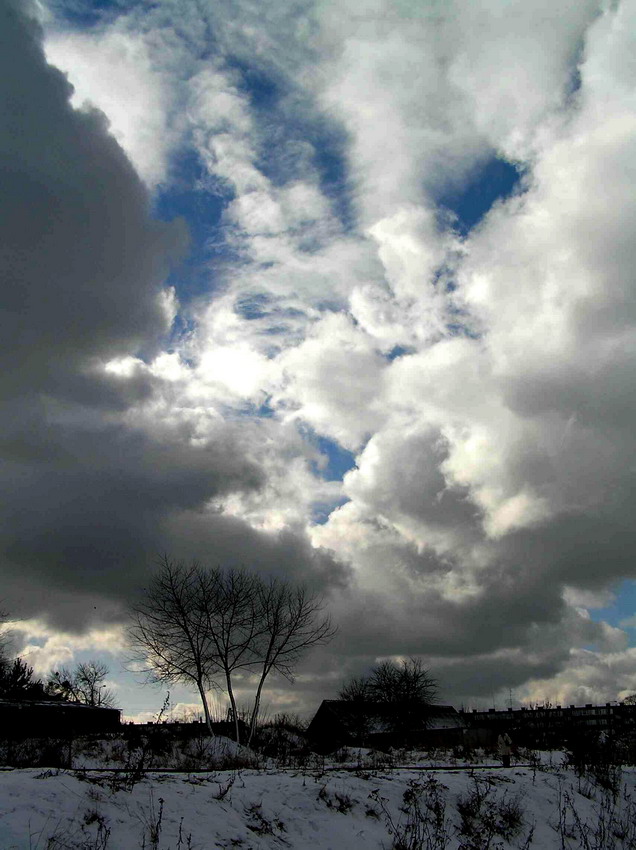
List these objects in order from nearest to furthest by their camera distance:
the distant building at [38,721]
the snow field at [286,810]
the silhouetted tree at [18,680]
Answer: the snow field at [286,810] < the distant building at [38,721] < the silhouetted tree at [18,680]

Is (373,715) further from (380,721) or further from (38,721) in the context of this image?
(38,721)

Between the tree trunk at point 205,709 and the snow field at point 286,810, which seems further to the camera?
the tree trunk at point 205,709

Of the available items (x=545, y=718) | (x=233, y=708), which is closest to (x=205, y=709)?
(x=233, y=708)

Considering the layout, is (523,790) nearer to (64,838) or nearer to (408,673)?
(64,838)

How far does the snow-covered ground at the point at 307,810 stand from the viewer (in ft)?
29.8

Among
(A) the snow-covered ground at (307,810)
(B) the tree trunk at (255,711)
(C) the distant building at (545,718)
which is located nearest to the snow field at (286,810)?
(A) the snow-covered ground at (307,810)

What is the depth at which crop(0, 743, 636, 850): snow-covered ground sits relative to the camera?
358 inches

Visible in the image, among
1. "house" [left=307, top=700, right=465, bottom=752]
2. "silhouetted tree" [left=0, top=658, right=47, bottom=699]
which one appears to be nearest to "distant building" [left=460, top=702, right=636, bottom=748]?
"house" [left=307, top=700, right=465, bottom=752]

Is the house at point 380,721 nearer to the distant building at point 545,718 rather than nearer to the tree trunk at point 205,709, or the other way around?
the distant building at point 545,718

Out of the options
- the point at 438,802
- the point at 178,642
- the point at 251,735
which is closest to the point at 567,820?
the point at 438,802

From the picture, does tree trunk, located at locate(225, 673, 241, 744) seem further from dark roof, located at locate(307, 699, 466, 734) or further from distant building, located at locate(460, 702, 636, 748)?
distant building, located at locate(460, 702, 636, 748)

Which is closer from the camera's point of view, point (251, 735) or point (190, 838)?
point (190, 838)

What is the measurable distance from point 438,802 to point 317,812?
107 inches

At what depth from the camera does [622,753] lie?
942 inches
